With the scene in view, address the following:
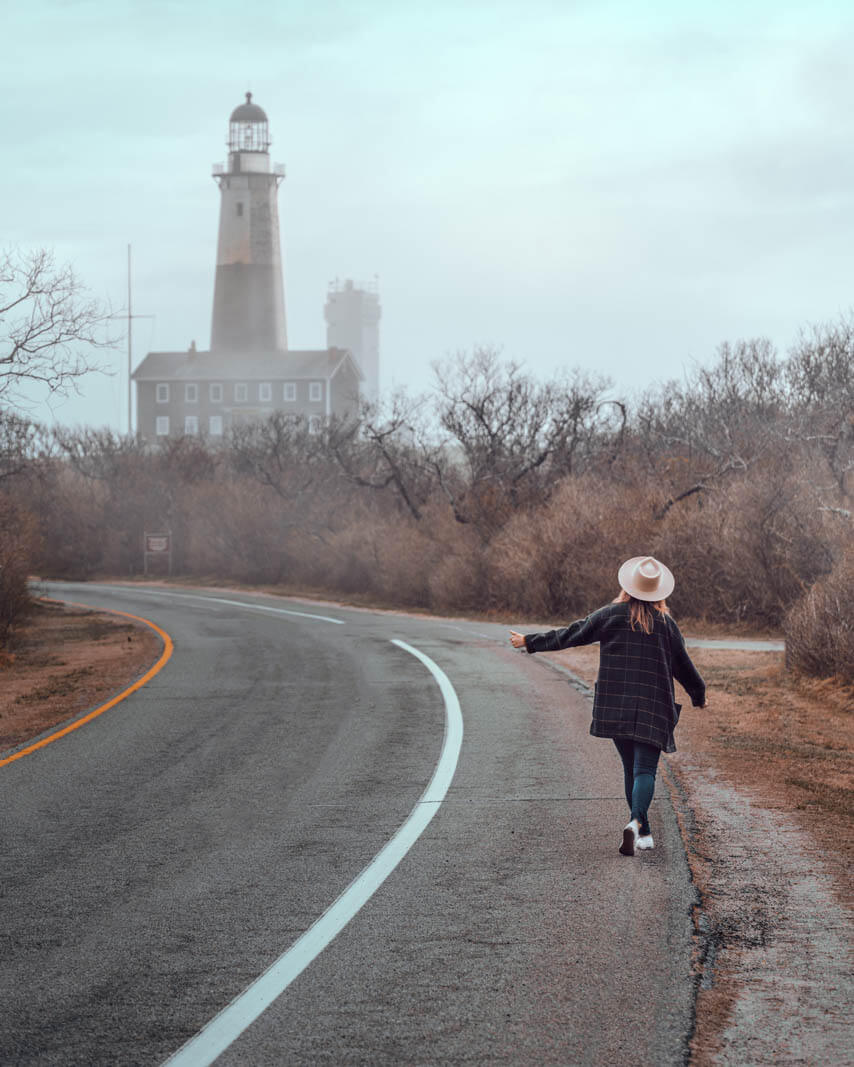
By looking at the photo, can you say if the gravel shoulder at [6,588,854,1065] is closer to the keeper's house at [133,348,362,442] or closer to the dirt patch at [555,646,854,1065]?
the dirt patch at [555,646,854,1065]

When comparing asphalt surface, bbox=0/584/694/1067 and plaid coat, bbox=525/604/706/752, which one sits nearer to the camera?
asphalt surface, bbox=0/584/694/1067

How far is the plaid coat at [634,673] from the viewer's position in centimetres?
739

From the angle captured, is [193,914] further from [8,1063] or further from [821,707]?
[821,707]

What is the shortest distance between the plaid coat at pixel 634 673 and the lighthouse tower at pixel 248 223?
90882 millimetres

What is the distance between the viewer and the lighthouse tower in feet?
308

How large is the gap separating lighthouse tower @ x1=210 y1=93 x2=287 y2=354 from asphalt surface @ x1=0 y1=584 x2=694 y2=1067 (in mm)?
85454

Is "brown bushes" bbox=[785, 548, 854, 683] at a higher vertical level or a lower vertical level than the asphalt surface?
higher

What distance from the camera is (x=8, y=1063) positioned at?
4.29m

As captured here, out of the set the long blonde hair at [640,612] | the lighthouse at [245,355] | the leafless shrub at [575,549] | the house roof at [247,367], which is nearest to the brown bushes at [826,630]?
the long blonde hair at [640,612]

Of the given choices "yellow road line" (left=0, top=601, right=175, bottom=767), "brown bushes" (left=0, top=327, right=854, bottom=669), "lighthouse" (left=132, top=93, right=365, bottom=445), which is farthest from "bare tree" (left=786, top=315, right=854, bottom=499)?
"lighthouse" (left=132, top=93, right=365, bottom=445)

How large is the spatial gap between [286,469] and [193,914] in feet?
157

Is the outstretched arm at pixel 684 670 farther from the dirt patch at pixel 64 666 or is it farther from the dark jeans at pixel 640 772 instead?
the dirt patch at pixel 64 666

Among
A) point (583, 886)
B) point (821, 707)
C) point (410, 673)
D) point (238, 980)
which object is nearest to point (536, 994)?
point (238, 980)

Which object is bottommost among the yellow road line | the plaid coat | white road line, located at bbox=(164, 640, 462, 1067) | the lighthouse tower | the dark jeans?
the yellow road line
